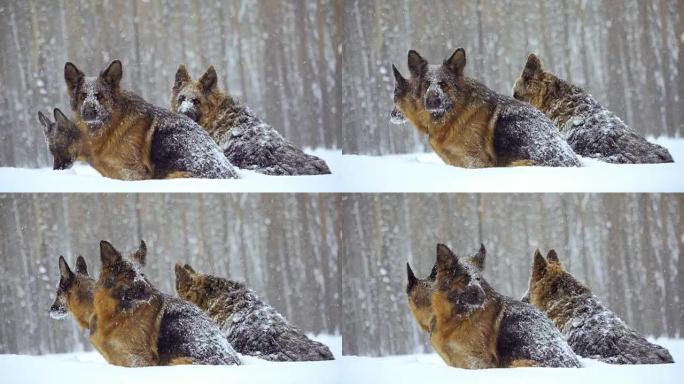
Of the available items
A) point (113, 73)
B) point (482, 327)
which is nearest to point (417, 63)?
point (482, 327)

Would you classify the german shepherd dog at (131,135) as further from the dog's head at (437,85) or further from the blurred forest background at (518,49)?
the dog's head at (437,85)

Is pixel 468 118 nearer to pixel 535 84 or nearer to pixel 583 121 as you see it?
pixel 535 84

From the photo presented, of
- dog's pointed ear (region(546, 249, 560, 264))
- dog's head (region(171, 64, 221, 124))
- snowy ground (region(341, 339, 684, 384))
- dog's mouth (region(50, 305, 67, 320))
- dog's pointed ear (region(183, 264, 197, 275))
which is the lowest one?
snowy ground (region(341, 339, 684, 384))

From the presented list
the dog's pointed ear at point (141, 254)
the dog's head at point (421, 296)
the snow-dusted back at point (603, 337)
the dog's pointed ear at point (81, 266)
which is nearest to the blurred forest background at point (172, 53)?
A: the dog's pointed ear at point (81, 266)

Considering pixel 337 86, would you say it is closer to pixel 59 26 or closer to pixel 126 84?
pixel 126 84

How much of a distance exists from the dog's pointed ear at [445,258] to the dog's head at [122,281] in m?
1.16

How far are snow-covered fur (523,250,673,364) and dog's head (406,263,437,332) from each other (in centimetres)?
39

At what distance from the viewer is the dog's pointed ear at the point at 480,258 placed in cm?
393

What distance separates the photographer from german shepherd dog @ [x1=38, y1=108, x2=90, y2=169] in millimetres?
3916

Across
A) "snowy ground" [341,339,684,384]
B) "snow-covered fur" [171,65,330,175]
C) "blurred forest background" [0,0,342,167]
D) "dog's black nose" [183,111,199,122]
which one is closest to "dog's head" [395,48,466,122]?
"blurred forest background" [0,0,342,167]

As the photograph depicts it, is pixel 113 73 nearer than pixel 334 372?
Yes

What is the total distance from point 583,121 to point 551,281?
654 millimetres

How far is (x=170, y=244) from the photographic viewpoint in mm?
3941

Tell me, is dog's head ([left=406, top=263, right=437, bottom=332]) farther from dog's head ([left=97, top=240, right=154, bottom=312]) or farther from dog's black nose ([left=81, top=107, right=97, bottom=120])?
dog's black nose ([left=81, top=107, right=97, bottom=120])
